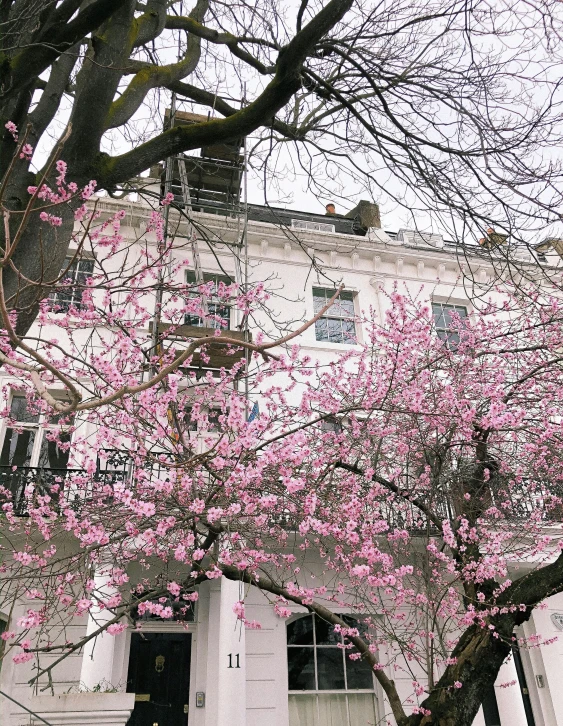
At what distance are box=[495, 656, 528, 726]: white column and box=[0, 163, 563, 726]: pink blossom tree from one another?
4.98ft

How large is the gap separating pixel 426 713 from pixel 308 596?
1.50 meters

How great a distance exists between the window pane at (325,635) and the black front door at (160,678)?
2151mm

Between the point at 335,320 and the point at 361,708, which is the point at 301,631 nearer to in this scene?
the point at 361,708

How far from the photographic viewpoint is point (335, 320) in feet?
42.7

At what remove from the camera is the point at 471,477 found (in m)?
7.32

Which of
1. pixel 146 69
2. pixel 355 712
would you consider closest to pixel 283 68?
pixel 146 69

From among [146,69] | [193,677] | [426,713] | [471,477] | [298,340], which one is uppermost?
[298,340]

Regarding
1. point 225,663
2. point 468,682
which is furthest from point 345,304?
point 468,682

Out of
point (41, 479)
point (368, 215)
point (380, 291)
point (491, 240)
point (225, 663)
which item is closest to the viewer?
point (491, 240)

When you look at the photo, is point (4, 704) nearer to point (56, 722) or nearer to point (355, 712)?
point (56, 722)

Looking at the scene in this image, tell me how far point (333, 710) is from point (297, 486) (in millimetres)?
7024

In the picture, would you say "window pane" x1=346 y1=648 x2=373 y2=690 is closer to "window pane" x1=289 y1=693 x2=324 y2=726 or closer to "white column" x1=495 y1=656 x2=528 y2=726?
"window pane" x1=289 y1=693 x2=324 y2=726

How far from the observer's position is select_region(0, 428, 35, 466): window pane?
32.6 ft

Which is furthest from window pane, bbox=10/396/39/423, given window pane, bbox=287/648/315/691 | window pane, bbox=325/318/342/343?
window pane, bbox=325/318/342/343
